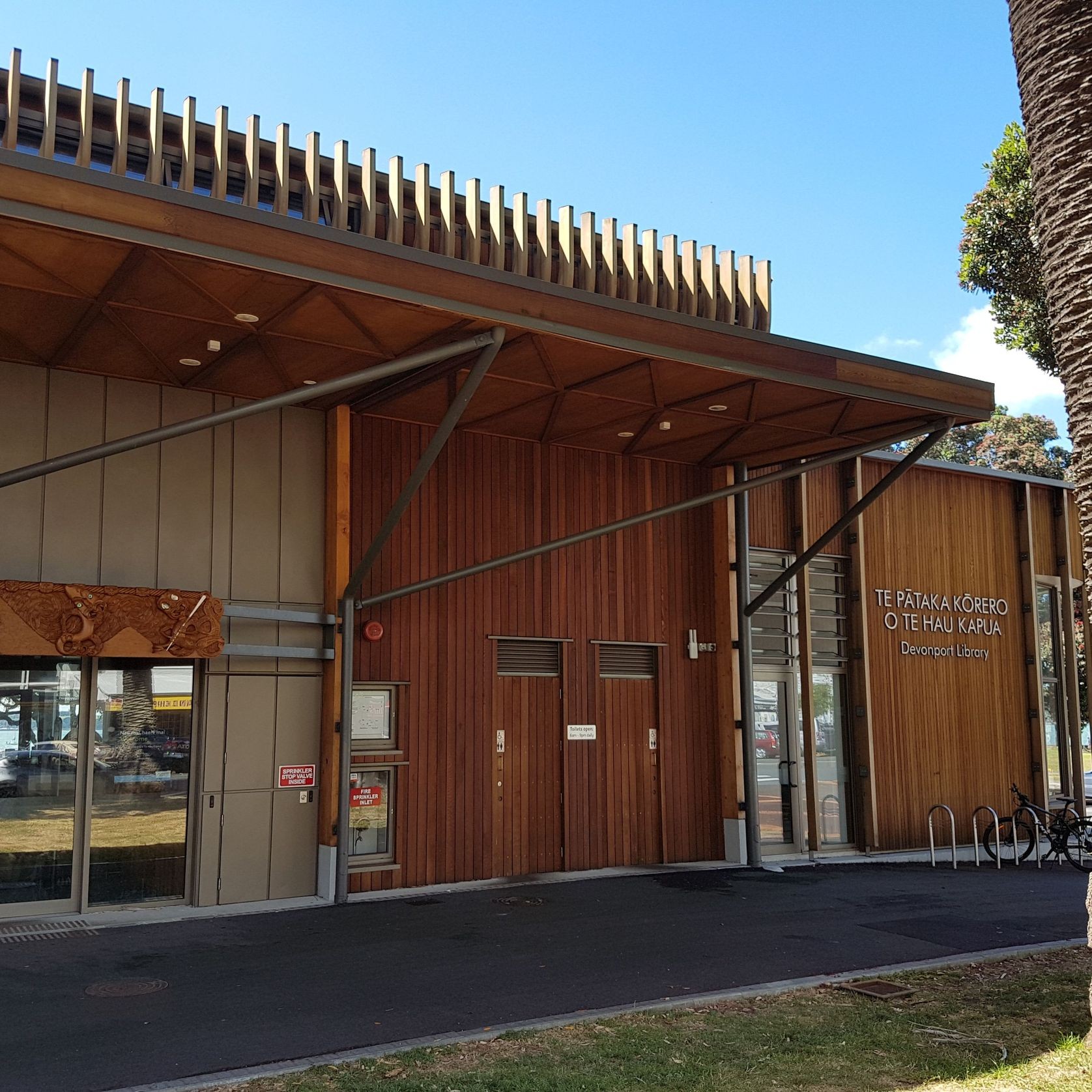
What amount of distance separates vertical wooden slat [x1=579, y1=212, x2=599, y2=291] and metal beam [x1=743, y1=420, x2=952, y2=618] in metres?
2.91

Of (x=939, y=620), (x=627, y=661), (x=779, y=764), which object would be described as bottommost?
(x=779, y=764)

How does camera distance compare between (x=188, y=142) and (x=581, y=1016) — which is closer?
(x=581, y=1016)

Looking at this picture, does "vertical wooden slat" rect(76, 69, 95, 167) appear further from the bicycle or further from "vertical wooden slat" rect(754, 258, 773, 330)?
the bicycle

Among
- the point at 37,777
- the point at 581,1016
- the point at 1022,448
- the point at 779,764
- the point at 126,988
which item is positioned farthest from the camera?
the point at 1022,448

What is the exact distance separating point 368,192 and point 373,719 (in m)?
5.27

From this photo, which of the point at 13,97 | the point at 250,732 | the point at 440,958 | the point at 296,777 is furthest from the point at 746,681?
the point at 13,97

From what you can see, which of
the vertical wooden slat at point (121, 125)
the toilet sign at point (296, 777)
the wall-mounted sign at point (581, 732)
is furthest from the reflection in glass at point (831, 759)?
the vertical wooden slat at point (121, 125)

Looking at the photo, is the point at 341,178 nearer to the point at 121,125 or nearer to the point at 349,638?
the point at 121,125

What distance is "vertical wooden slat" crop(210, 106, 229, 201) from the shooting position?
351 inches

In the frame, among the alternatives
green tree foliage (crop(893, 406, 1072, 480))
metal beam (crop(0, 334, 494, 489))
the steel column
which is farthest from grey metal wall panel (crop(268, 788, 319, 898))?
green tree foliage (crop(893, 406, 1072, 480))

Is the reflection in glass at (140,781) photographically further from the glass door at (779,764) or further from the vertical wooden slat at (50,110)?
the glass door at (779,764)

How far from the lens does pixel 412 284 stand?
25.6ft

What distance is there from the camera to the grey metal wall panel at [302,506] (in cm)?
1101

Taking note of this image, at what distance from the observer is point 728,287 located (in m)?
12.0
